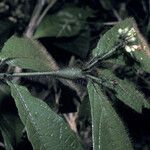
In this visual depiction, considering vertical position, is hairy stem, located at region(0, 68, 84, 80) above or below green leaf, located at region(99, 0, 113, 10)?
above

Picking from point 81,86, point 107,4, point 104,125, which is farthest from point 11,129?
point 107,4

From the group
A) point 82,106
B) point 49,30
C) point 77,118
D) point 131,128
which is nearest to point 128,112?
point 131,128

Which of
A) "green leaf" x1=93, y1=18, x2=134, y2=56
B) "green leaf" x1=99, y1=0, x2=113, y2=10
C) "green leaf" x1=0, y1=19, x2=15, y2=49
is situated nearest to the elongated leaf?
"green leaf" x1=93, y1=18, x2=134, y2=56

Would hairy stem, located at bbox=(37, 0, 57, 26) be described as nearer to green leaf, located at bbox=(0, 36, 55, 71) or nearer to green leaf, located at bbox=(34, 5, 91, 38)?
green leaf, located at bbox=(34, 5, 91, 38)

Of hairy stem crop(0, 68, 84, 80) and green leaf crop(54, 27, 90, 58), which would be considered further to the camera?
green leaf crop(54, 27, 90, 58)

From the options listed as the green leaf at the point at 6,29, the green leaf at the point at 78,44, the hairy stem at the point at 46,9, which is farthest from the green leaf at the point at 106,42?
the hairy stem at the point at 46,9

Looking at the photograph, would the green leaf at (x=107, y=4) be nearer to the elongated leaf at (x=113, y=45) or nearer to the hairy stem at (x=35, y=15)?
the hairy stem at (x=35, y=15)

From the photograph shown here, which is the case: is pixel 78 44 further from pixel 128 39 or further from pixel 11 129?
pixel 128 39
